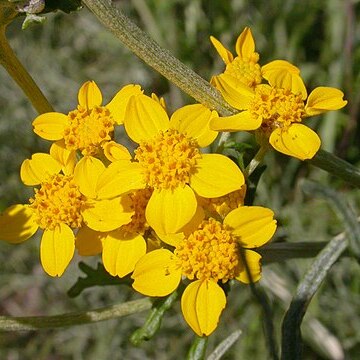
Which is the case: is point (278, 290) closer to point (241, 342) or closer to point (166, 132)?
point (241, 342)

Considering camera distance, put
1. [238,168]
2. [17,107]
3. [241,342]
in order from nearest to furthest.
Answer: [238,168]
[241,342]
[17,107]

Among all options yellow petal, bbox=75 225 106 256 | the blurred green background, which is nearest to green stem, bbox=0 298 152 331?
yellow petal, bbox=75 225 106 256

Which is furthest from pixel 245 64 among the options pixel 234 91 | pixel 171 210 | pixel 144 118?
pixel 171 210

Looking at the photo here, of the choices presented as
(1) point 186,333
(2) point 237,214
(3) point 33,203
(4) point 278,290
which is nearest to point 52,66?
(1) point 186,333

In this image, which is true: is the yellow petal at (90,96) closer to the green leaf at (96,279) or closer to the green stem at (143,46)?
the green stem at (143,46)

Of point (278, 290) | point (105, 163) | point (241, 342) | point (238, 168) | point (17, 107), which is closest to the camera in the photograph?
point (238, 168)

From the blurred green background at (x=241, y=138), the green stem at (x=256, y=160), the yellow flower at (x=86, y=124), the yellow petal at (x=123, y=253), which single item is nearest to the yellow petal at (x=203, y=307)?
the yellow petal at (x=123, y=253)

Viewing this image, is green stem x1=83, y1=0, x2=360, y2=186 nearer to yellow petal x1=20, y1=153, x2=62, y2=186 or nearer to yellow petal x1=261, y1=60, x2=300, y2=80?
yellow petal x1=261, y1=60, x2=300, y2=80

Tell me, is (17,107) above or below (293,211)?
above
